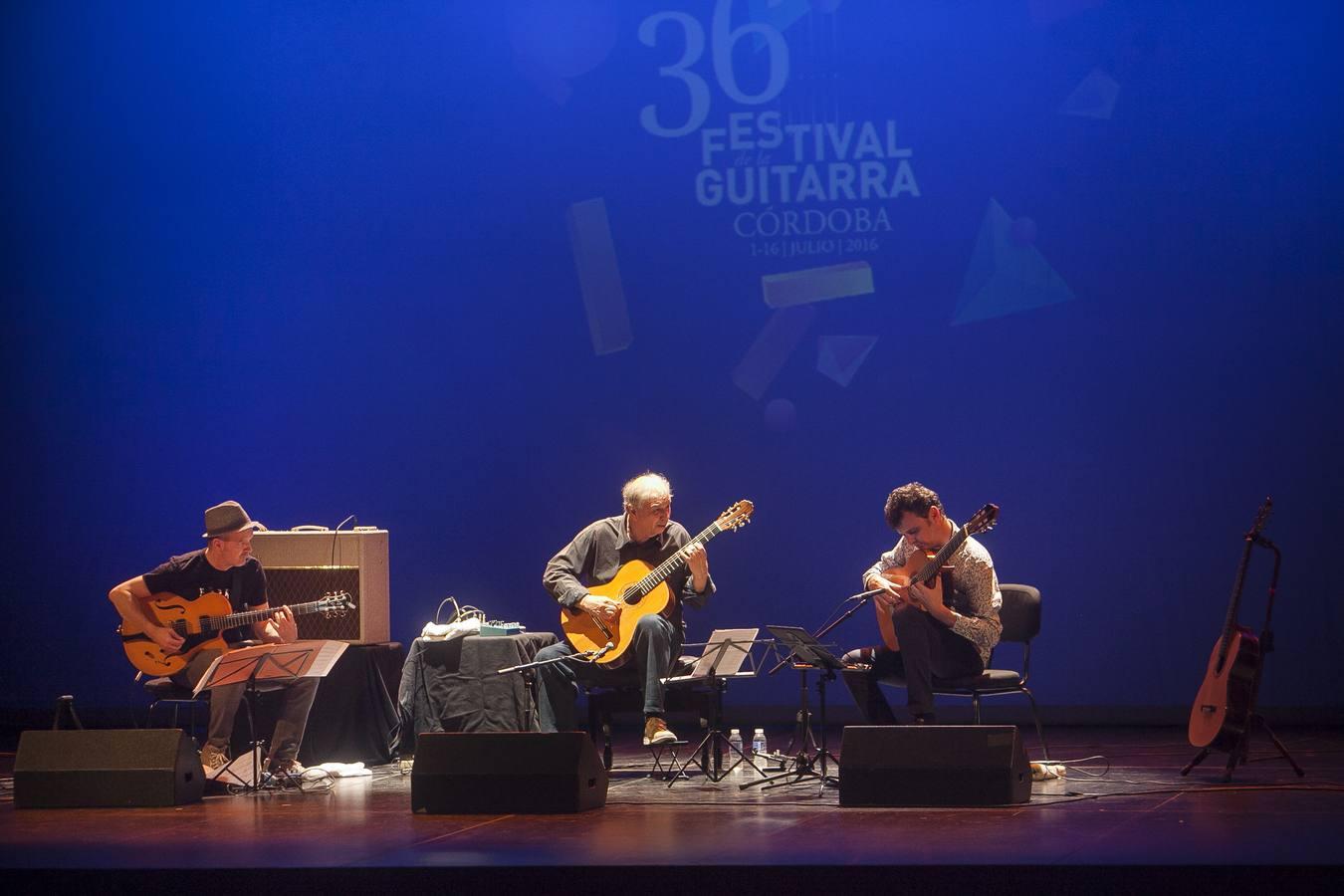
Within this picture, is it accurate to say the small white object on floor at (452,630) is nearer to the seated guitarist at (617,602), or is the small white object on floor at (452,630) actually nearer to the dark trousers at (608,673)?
the dark trousers at (608,673)

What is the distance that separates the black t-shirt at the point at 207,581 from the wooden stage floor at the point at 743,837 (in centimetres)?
92

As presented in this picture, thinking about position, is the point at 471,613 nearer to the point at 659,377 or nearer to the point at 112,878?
the point at 659,377

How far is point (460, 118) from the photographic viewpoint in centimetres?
781

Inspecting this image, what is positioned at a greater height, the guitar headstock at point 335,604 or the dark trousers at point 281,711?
the guitar headstock at point 335,604

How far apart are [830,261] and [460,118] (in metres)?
2.16

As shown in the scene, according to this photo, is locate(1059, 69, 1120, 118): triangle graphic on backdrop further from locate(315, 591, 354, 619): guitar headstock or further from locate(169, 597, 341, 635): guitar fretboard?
locate(169, 597, 341, 635): guitar fretboard

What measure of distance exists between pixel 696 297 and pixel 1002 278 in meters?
1.58

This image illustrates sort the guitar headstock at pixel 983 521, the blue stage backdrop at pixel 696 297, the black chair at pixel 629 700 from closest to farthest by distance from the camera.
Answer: the guitar headstock at pixel 983 521 → the black chair at pixel 629 700 → the blue stage backdrop at pixel 696 297

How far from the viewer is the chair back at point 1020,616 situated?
5.73 meters

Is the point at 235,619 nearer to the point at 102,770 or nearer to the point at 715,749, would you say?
the point at 102,770

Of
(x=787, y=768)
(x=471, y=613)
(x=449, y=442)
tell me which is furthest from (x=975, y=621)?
(x=449, y=442)

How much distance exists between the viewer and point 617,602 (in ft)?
19.0

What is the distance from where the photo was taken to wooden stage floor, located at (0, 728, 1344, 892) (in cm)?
366

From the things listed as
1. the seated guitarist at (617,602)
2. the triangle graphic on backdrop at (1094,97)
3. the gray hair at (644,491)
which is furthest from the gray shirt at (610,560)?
the triangle graphic on backdrop at (1094,97)
